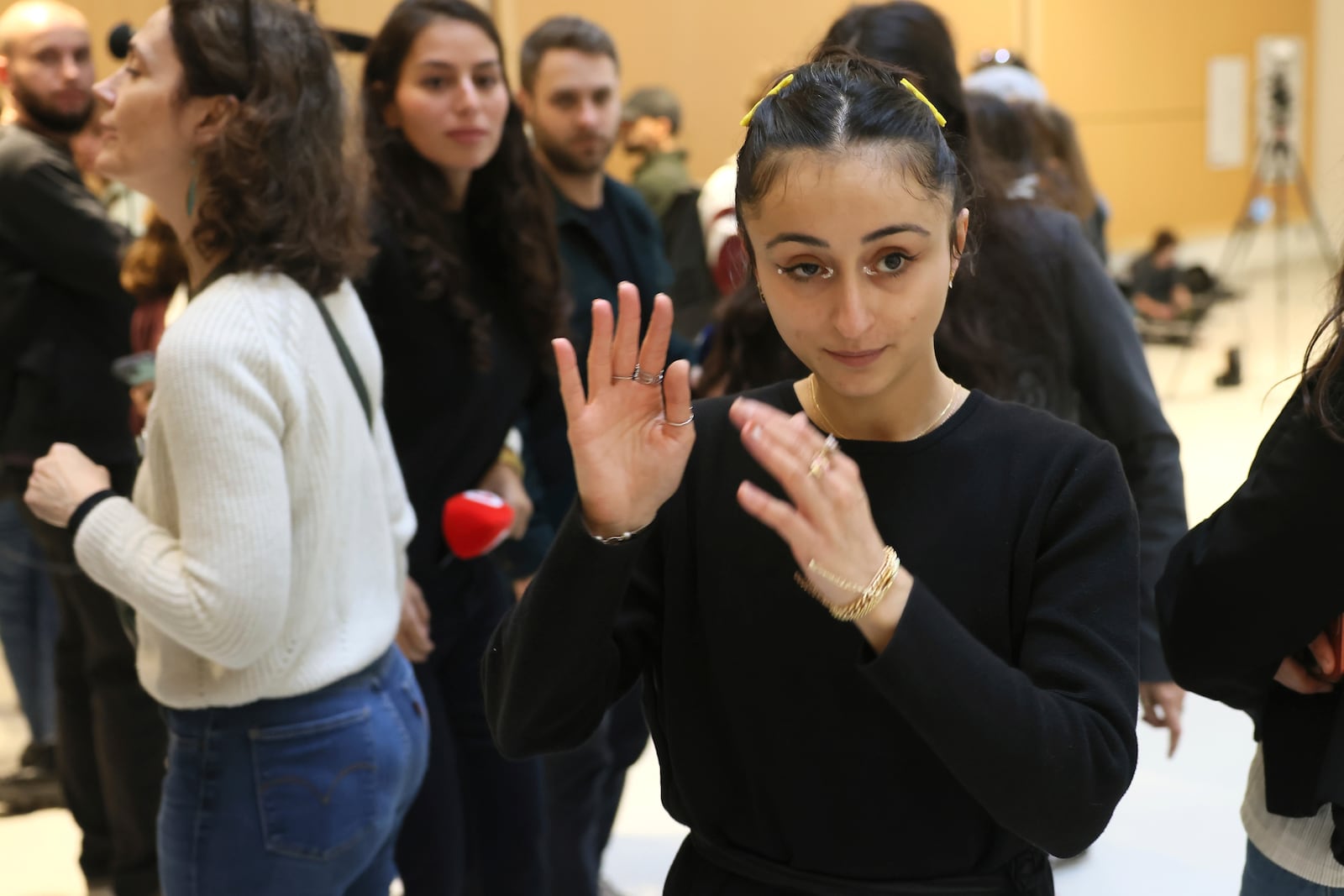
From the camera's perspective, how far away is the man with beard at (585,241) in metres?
2.69

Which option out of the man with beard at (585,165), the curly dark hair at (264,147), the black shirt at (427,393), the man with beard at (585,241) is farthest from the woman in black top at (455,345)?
the curly dark hair at (264,147)

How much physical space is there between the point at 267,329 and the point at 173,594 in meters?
0.32

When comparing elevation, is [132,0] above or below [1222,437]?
above

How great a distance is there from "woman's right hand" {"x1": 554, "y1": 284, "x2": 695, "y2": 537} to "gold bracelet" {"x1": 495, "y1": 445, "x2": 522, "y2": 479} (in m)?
1.41

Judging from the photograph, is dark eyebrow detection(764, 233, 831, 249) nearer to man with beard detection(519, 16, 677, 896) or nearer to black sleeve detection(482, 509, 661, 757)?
black sleeve detection(482, 509, 661, 757)

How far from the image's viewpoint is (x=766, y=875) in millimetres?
1126

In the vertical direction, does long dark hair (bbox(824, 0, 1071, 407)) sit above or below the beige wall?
above

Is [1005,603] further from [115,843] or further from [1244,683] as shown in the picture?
[115,843]

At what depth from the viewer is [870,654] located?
0.99m

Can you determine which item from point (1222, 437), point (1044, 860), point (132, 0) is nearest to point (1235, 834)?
point (1044, 860)

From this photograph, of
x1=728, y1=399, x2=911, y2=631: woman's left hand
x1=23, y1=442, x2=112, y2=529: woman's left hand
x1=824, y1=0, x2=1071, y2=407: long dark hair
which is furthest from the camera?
x1=824, y1=0, x2=1071, y2=407: long dark hair

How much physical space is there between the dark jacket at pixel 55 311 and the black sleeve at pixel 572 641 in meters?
2.33

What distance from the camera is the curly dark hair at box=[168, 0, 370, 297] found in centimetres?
168

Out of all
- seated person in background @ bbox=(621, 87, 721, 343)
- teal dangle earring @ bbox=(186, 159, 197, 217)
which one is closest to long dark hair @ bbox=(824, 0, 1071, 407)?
teal dangle earring @ bbox=(186, 159, 197, 217)
